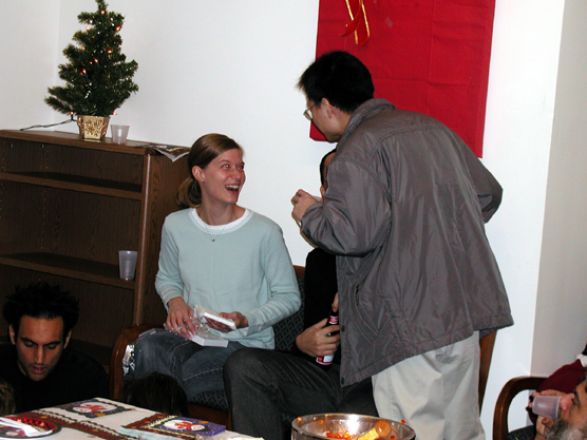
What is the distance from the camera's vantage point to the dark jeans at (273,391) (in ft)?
11.0

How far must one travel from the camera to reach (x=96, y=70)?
4.43 meters

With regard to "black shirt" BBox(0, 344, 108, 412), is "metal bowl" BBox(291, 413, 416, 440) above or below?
above

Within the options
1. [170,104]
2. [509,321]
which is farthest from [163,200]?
[509,321]

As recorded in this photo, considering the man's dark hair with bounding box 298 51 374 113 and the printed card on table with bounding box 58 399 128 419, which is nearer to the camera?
the printed card on table with bounding box 58 399 128 419

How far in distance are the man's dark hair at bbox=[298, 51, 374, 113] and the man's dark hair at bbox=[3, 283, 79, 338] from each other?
1312mm

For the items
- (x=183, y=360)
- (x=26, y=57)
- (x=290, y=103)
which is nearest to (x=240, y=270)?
(x=183, y=360)

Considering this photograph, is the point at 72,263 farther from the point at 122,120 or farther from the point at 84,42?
the point at 84,42

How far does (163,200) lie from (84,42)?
→ 865 mm

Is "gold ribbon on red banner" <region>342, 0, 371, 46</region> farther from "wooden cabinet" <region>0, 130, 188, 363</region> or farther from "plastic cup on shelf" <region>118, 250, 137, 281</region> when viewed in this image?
"plastic cup on shelf" <region>118, 250, 137, 281</region>

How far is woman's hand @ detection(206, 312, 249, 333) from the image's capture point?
364 centimetres

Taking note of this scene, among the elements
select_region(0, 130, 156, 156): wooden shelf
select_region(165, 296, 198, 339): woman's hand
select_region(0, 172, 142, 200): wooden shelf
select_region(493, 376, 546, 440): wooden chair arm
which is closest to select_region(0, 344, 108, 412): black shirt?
select_region(165, 296, 198, 339): woman's hand

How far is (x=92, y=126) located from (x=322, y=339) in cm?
Result: 174

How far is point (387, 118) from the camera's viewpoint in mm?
2910

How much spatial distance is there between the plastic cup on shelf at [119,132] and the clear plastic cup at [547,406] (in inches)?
94.1
